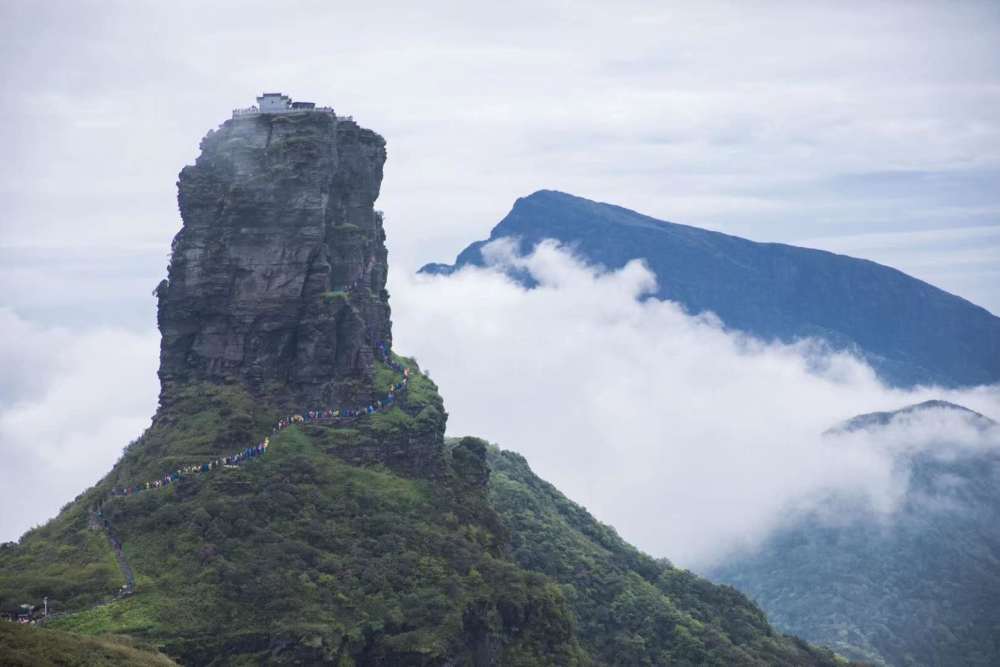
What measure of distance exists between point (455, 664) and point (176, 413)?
35487 millimetres

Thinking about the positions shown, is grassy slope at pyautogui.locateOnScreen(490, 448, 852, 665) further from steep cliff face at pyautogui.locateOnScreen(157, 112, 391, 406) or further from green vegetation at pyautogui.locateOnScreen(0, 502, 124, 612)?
green vegetation at pyautogui.locateOnScreen(0, 502, 124, 612)

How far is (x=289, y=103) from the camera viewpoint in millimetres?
106875

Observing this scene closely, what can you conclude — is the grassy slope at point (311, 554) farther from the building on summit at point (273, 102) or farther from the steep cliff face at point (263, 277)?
the building on summit at point (273, 102)

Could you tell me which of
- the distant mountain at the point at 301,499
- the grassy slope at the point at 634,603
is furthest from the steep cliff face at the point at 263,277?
the grassy slope at the point at 634,603

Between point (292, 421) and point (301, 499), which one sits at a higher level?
point (292, 421)

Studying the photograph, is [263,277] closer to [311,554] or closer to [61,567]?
[311,554]

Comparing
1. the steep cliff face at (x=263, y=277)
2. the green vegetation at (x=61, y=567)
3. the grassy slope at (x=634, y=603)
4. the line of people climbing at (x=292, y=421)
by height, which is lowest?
the grassy slope at (x=634, y=603)

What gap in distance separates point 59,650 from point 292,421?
41210 mm

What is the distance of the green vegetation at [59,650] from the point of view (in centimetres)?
5628

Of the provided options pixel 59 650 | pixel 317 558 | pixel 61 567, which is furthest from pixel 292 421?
pixel 59 650

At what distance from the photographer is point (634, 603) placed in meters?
122

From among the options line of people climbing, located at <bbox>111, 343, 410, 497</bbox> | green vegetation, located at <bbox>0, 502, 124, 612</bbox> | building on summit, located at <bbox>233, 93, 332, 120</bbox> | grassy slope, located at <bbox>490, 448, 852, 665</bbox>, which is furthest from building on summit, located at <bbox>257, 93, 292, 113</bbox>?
grassy slope, located at <bbox>490, 448, 852, 665</bbox>

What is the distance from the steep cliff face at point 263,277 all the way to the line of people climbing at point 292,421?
1.28 meters

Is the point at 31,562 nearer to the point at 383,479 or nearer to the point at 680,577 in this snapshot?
the point at 383,479
